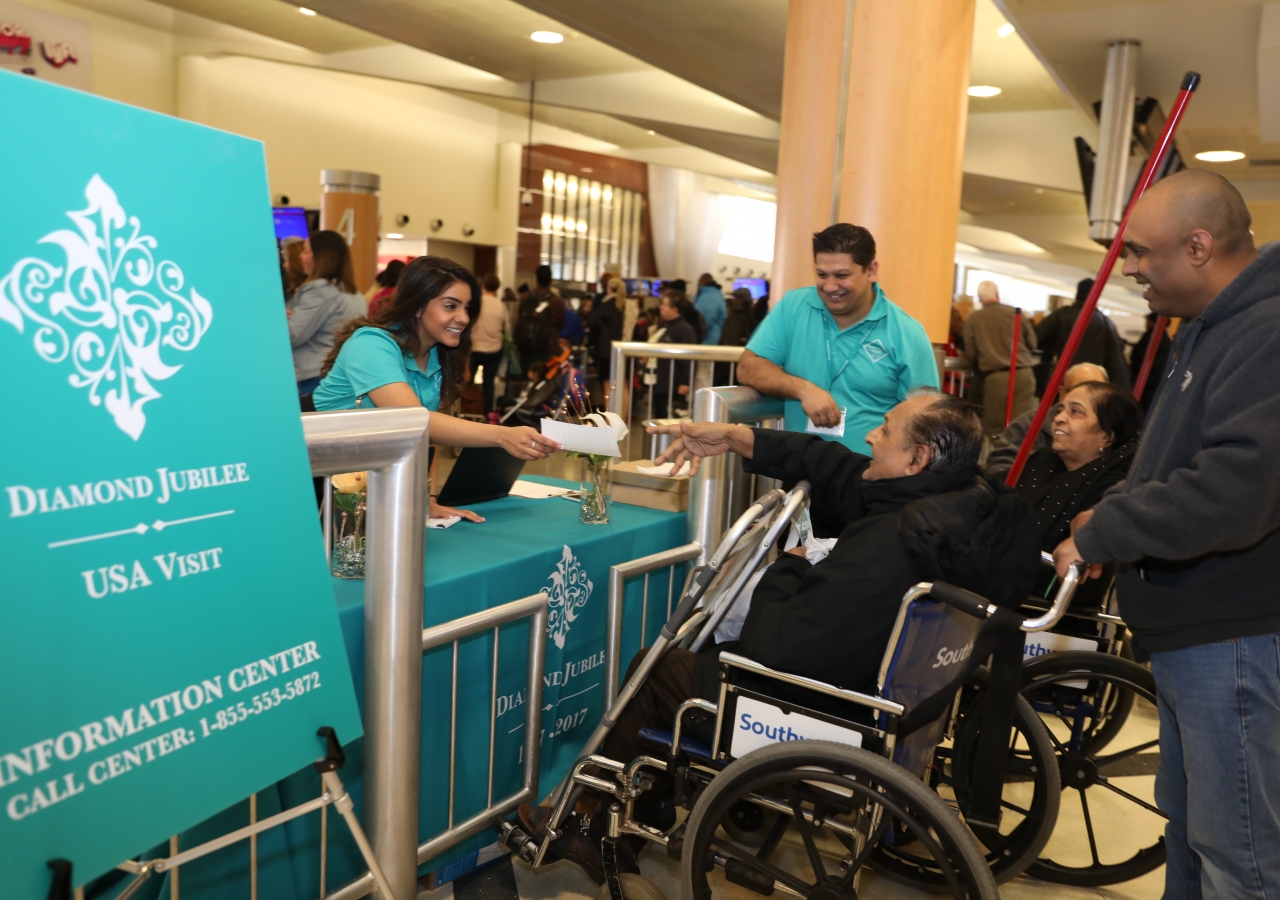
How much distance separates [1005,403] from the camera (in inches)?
307

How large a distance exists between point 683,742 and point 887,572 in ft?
1.90

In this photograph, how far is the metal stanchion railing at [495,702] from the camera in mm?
1982

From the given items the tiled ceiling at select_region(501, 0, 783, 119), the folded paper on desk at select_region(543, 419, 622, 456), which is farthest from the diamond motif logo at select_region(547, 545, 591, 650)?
the tiled ceiling at select_region(501, 0, 783, 119)

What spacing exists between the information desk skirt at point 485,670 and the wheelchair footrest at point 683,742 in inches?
16.2

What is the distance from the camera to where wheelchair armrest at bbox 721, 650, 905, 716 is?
1747mm

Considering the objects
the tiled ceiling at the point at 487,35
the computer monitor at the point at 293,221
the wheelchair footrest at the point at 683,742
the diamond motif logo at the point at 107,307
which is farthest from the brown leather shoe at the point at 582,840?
the tiled ceiling at the point at 487,35

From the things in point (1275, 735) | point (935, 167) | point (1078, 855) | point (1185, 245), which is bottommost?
point (1078, 855)

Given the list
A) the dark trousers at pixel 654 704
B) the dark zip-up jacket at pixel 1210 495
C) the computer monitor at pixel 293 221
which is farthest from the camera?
the computer monitor at pixel 293 221

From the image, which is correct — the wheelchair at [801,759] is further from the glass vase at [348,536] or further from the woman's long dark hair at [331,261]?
the woman's long dark hair at [331,261]

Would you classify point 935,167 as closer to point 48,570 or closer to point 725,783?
point 725,783

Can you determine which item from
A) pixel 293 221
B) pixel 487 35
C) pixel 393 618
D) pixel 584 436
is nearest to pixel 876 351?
pixel 584 436

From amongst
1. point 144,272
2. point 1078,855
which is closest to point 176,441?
point 144,272

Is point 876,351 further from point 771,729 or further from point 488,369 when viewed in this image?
point 488,369

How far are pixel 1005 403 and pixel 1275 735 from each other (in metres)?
6.49
